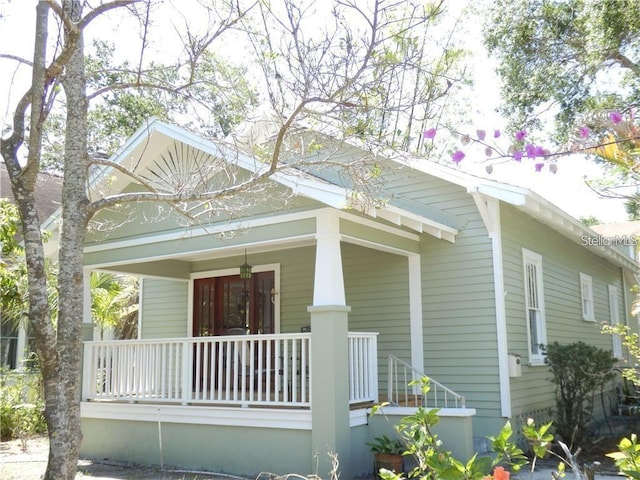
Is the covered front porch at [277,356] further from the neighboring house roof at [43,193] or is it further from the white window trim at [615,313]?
the white window trim at [615,313]

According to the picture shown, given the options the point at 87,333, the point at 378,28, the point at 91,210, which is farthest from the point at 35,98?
the point at 87,333

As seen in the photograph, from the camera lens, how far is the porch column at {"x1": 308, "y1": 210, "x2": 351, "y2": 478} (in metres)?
7.41

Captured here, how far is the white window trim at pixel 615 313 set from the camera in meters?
15.5

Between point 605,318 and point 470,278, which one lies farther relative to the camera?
point 605,318

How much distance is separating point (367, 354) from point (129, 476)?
3.51 m

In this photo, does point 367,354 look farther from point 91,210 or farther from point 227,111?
point 91,210

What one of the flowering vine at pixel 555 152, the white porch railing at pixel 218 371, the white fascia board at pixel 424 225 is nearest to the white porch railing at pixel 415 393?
the white porch railing at pixel 218 371

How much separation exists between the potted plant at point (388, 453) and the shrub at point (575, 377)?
303cm

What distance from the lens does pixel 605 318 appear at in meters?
15.2

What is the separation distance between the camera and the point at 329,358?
751 cm

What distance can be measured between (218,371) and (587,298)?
8.85 metres

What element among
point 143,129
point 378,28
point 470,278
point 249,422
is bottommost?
point 249,422


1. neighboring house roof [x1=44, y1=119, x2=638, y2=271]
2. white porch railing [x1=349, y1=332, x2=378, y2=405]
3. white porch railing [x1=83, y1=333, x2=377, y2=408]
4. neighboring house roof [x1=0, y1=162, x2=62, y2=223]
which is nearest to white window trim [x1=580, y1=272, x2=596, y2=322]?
neighboring house roof [x1=44, y1=119, x2=638, y2=271]

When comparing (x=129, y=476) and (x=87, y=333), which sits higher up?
(x=87, y=333)
